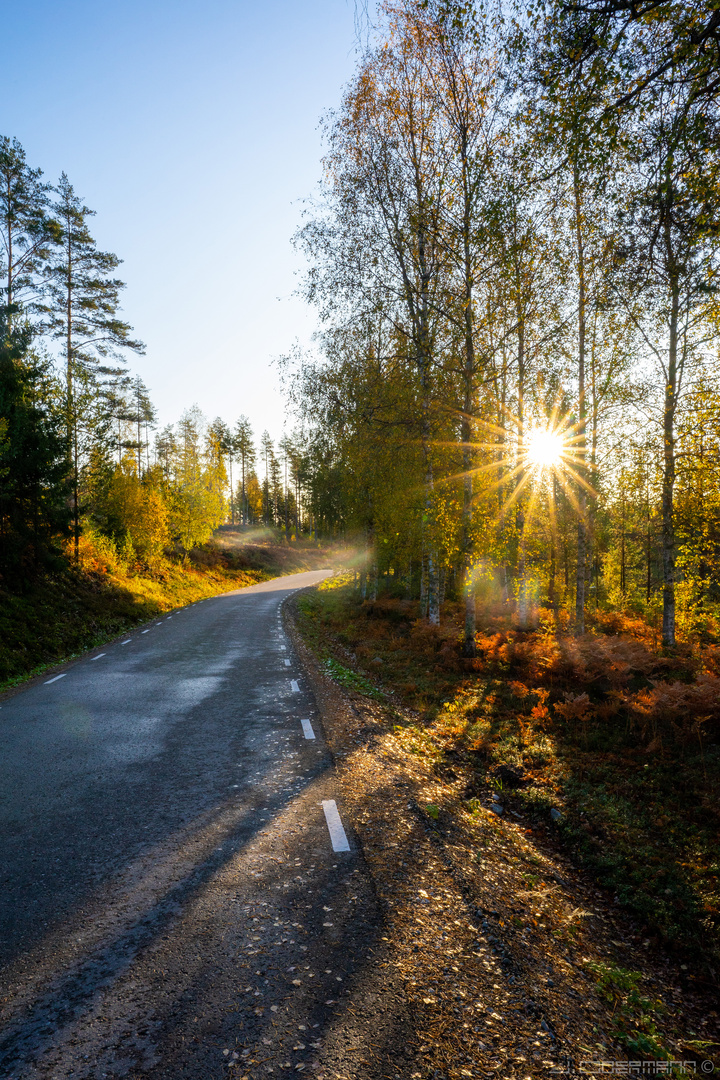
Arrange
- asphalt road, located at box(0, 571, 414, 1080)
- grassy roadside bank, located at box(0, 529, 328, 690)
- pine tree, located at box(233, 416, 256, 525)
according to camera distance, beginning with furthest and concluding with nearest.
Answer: pine tree, located at box(233, 416, 256, 525) < grassy roadside bank, located at box(0, 529, 328, 690) < asphalt road, located at box(0, 571, 414, 1080)

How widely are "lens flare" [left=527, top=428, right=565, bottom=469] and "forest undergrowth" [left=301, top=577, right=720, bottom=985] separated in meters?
5.67

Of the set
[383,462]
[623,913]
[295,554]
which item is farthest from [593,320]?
[295,554]

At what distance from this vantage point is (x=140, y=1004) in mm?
3115

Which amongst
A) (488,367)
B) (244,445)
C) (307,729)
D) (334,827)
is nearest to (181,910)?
(334,827)

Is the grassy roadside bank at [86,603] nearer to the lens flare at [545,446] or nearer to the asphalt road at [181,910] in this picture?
the asphalt road at [181,910]

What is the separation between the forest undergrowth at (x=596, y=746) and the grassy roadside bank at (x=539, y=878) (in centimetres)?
3

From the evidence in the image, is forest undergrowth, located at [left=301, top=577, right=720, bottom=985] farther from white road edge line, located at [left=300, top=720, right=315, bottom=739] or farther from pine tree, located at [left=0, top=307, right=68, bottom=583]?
pine tree, located at [left=0, top=307, right=68, bottom=583]

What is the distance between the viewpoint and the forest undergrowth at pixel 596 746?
5055 millimetres

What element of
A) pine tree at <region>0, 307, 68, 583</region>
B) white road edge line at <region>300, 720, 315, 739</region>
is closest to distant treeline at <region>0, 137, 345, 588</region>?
pine tree at <region>0, 307, 68, 583</region>

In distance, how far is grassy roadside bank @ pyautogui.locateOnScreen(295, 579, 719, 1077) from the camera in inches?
127

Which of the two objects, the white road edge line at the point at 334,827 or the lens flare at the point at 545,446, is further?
the lens flare at the point at 545,446

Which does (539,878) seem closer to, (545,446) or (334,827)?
(334,827)

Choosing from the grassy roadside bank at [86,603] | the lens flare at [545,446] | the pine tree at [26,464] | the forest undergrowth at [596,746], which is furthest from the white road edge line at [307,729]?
the pine tree at [26,464]

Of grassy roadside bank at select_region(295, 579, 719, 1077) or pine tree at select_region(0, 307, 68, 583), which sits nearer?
grassy roadside bank at select_region(295, 579, 719, 1077)
